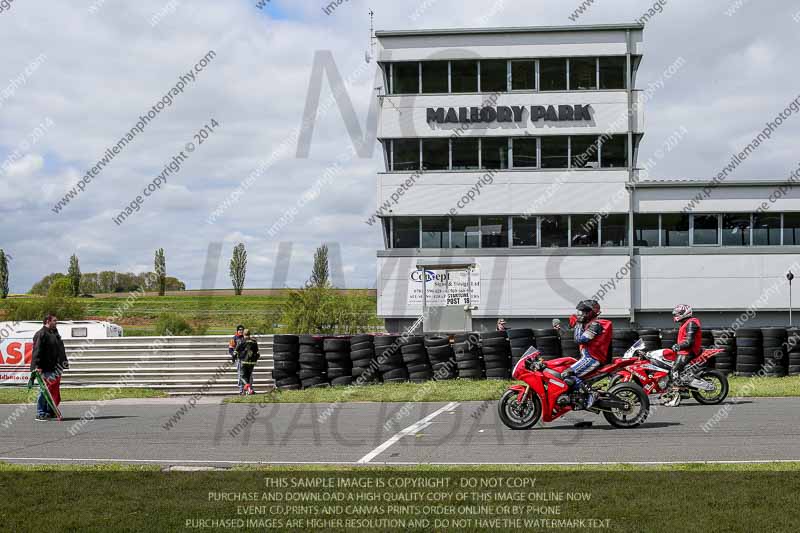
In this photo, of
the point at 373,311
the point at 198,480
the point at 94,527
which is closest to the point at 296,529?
the point at 94,527

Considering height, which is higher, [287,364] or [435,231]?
[435,231]

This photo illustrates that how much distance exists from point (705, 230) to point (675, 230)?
1.23 meters

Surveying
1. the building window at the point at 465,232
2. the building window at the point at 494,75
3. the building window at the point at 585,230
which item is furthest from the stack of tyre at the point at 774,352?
the building window at the point at 494,75

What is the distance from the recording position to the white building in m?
35.7

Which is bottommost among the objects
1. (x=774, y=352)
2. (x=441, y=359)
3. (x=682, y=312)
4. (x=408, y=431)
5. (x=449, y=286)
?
(x=408, y=431)

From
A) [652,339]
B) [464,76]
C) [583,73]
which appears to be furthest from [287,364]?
[583,73]

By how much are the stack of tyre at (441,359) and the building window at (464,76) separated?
1808cm

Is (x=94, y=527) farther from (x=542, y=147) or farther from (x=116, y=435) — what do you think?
(x=542, y=147)

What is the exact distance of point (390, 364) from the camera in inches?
867

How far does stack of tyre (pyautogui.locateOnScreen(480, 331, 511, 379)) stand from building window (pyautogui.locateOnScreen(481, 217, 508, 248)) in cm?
1452

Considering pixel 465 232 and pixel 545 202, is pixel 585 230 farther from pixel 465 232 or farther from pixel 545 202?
pixel 465 232

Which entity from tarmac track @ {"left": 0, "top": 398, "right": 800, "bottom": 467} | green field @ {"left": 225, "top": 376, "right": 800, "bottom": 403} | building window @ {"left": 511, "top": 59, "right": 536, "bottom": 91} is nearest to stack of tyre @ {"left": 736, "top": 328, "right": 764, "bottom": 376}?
green field @ {"left": 225, "top": 376, "right": 800, "bottom": 403}

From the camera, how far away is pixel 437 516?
23.3ft

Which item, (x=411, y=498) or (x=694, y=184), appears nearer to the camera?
(x=411, y=498)
